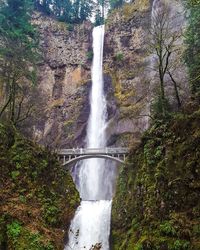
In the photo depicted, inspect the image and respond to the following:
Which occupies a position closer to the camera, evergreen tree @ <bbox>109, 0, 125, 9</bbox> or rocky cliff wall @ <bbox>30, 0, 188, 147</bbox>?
rocky cliff wall @ <bbox>30, 0, 188, 147</bbox>

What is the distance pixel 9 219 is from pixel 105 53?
33.2 meters

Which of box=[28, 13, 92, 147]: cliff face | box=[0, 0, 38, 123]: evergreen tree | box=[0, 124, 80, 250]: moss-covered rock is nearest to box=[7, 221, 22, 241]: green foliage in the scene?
box=[0, 124, 80, 250]: moss-covered rock

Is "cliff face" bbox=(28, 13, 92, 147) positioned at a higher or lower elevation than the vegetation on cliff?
higher

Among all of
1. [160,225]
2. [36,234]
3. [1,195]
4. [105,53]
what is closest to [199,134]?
[160,225]

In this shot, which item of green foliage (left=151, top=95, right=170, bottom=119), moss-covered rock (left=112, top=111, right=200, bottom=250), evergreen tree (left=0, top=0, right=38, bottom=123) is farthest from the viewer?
evergreen tree (left=0, top=0, right=38, bottom=123)

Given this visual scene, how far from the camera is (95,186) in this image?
1437 inches

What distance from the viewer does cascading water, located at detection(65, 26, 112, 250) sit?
22.1 m

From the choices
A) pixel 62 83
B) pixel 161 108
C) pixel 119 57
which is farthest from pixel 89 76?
pixel 161 108

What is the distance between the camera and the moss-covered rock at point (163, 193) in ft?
51.9

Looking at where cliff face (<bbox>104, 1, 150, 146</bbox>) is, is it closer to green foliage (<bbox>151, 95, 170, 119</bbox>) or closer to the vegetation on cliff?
green foliage (<bbox>151, 95, 170, 119</bbox>)

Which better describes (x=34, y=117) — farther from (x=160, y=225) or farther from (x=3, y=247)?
(x=160, y=225)

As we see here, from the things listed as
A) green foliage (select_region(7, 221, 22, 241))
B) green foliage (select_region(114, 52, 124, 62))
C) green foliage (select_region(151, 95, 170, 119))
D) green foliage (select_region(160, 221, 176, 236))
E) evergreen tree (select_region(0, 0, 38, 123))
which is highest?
green foliage (select_region(114, 52, 124, 62))

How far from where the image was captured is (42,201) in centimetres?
2094

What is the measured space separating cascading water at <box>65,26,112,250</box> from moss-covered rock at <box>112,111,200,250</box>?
1288 mm
